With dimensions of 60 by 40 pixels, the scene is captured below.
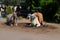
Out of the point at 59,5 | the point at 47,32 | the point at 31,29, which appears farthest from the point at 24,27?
the point at 59,5

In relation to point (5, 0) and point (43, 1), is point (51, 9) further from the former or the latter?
point (5, 0)

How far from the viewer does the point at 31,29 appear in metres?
13.0

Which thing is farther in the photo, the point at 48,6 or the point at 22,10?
the point at 22,10

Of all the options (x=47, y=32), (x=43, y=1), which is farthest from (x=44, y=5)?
(x=47, y=32)

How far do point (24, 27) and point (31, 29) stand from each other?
71 centimetres

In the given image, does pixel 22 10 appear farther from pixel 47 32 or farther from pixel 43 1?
pixel 47 32

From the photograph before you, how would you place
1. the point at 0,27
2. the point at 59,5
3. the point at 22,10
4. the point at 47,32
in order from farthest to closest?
the point at 22,10
the point at 59,5
the point at 0,27
the point at 47,32

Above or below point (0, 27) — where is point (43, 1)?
above

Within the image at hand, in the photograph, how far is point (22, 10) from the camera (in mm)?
21375

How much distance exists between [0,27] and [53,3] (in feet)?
20.1

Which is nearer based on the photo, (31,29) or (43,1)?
(31,29)

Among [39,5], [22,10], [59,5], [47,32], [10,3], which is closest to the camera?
[47,32]

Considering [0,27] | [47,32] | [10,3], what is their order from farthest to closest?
[10,3]
[0,27]
[47,32]

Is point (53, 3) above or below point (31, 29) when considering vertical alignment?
above
